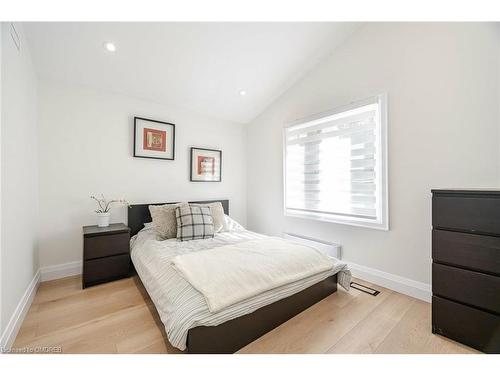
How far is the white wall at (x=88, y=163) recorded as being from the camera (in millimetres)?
2451

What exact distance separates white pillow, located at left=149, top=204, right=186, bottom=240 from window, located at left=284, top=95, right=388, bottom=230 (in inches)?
66.5

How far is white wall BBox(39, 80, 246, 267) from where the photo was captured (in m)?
2.45

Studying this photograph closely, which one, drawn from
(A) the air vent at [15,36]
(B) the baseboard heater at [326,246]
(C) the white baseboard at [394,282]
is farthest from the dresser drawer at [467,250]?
(A) the air vent at [15,36]

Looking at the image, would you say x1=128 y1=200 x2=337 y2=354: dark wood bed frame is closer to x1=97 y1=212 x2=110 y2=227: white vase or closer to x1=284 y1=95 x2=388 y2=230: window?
x1=284 y1=95 x2=388 y2=230: window

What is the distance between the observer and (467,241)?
1457 millimetres

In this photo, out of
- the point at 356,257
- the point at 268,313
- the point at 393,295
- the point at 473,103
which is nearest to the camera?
the point at 268,313

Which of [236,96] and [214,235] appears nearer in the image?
[214,235]

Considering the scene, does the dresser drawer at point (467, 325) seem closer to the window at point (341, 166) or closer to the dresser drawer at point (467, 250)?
the dresser drawer at point (467, 250)

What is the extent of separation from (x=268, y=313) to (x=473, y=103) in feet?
7.76

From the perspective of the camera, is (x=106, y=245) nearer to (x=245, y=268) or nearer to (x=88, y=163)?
(x=88, y=163)

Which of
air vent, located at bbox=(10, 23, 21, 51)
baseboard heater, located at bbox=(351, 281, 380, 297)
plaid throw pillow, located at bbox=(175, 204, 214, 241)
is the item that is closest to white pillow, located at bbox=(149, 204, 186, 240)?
plaid throw pillow, located at bbox=(175, 204, 214, 241)
